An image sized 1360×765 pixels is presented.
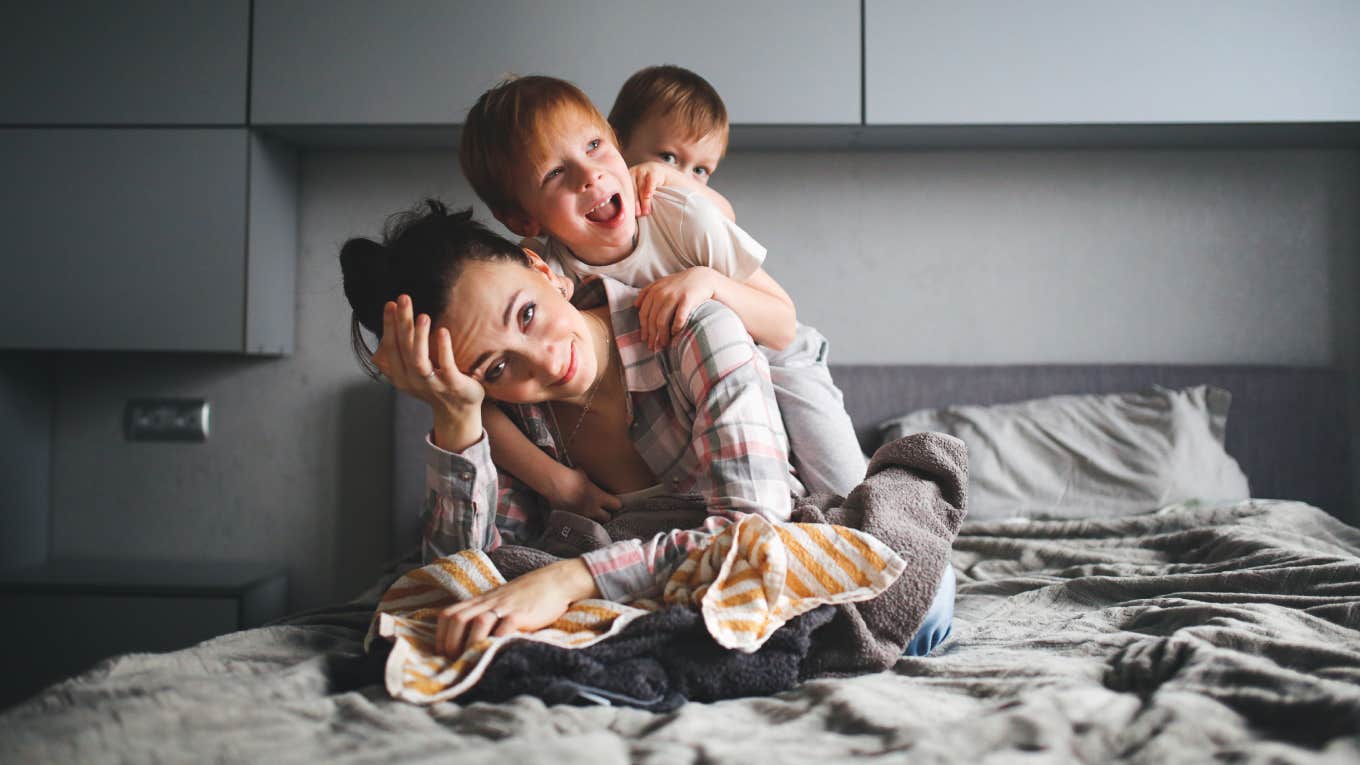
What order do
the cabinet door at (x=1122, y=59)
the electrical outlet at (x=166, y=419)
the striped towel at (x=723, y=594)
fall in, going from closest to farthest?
the striped towel at (x=723, y=594)
the cabinet door at (x=1122, y=59)
the electrical outlet at (x=166, y=419)

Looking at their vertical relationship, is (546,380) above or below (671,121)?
A: below

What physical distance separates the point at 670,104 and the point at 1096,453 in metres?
1.21

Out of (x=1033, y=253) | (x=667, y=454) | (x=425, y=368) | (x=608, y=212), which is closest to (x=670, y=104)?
(x=608, y=212)

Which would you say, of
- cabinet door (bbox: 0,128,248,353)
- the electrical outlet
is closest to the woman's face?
cabinet door (bbox: 0,128,248,353)

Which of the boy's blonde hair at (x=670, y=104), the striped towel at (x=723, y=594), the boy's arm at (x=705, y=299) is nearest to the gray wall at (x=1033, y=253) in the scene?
the boy's blonde hair at (x=670, y=104)

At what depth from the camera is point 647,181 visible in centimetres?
145

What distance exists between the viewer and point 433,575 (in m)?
1.06

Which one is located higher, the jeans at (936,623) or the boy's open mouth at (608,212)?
the boy's open mouth at (608,212)

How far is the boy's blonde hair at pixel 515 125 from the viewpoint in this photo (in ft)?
4.37

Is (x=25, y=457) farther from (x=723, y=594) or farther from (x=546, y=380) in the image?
(x=723, y=594)

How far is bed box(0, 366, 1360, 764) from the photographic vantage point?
77cm

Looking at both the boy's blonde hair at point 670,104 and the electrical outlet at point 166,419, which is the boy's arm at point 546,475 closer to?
the boy's blonde hair at point 670,104

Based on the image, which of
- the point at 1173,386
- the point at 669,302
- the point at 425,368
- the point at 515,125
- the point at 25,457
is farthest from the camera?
the point at 25,457

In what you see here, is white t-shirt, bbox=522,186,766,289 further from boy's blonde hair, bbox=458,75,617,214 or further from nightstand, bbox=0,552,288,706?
nightstand, bbox=0,552,288,706
